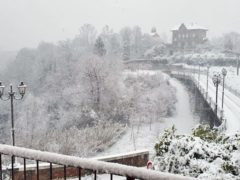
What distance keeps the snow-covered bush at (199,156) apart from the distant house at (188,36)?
7960 cm

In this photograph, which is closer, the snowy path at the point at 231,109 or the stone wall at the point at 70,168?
the stone wall at the point at 70,168

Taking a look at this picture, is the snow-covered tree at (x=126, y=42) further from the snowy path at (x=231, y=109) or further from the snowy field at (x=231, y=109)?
the snowy path at (x=231, y=109)

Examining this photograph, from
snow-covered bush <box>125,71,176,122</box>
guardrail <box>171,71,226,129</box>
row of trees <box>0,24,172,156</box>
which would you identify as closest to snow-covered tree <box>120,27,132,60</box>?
row of trees <box>0,24,172,156</box>

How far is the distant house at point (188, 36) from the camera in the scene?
8646 centimetres

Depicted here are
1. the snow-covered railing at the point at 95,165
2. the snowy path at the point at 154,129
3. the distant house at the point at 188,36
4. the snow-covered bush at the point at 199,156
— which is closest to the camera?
the snow-covered railing at the point at 95,165

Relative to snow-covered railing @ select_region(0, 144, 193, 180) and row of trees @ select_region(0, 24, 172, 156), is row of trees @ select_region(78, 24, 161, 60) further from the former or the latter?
snow-covered railing @ select_region(0, 144, 193, 180)

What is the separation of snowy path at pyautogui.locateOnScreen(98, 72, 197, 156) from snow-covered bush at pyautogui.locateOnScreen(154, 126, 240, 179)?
1777 centimetres

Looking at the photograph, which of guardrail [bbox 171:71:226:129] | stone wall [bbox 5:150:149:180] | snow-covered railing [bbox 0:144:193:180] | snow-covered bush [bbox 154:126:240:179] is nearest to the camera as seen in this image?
snow-covered railing [bbox 0:144:193:180]

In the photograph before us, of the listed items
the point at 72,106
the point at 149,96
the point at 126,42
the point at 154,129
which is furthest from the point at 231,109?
the point at 126,42

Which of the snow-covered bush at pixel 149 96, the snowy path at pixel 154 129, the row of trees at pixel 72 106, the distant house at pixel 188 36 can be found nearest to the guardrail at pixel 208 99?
the snowy path at pixel 154 129

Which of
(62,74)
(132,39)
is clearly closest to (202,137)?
(62,74)

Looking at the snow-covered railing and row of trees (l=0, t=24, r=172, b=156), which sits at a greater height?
the snow-covered railing

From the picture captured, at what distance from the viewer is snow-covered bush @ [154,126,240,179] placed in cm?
602

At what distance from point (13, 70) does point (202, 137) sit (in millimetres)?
63962
